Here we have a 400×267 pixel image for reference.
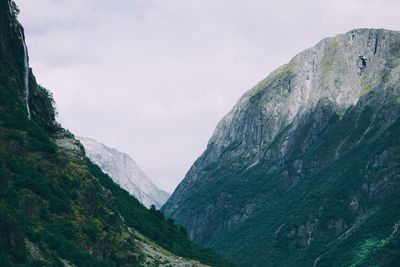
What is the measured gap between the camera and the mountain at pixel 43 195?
82.8 m

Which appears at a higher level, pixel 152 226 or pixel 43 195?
pixel 152 226

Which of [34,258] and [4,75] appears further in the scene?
[4,75]

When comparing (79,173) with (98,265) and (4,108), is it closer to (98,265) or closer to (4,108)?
(4,108)

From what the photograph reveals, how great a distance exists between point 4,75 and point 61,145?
2148 centimetres

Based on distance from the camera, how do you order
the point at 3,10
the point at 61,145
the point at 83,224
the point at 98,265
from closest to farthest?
1. the point at 98,265
2. the point at 83,224
3. the point at 3,10
4. the point at 61,145

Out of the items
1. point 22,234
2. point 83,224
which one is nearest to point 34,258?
point 22,234

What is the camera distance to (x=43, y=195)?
317 feet

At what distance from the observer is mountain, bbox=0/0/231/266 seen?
82.8m

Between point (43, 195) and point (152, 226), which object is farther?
point (152, 226)

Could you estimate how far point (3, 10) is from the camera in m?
121

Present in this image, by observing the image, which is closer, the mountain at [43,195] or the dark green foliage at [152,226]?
the mountain at [43,195]

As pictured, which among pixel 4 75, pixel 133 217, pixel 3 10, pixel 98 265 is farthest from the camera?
pixel 133 217

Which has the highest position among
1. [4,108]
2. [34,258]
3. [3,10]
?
[3,10]

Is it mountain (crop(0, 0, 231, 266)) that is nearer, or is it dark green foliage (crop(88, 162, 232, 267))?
mountain (crop(0, 0, 231, 266))
